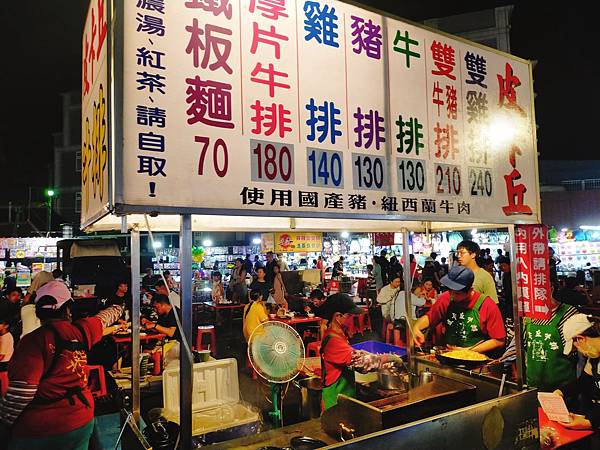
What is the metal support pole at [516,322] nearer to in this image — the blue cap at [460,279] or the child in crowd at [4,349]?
the blue cap at [460,279]

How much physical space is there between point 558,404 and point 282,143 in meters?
4.00

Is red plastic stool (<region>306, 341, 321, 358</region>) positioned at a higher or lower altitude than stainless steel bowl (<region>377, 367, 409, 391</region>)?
lower

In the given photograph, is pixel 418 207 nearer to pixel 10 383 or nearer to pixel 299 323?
pixel 10 383

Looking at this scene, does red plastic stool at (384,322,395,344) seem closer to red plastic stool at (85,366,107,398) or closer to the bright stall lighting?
red plastic stool at (85,366,107,398)

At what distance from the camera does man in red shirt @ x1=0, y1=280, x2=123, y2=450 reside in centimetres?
360

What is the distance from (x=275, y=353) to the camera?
11.4ft

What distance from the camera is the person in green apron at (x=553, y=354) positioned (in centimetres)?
473

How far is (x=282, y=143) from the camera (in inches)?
95.3

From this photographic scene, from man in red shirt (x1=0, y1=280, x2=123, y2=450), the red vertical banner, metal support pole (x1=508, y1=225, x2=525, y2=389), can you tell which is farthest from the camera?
the red vertical banner

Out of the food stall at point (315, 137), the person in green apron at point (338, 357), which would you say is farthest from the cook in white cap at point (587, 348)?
the person in green apron at point (338, 357)

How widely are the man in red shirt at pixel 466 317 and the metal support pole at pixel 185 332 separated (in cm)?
331

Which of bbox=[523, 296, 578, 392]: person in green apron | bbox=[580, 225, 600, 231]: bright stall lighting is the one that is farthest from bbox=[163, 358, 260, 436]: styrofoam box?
bbox=[580, 225, 600, 231]: bright stall lighting

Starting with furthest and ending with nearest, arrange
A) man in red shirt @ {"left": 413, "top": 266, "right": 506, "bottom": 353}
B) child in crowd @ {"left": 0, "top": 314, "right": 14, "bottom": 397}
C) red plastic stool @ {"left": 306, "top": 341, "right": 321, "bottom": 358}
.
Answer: red plastic stool @ {"left": 306, "top": 341, "right": 321, "bottom": 358} < child in crowd @ {"left": 0, "top": 314, "right": 14, "bottom": 397} < man in red shirt @ {"left": 413, "top": 266, "right": 506, "bottom": 353}

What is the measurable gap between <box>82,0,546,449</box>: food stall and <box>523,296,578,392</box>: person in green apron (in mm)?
1652
